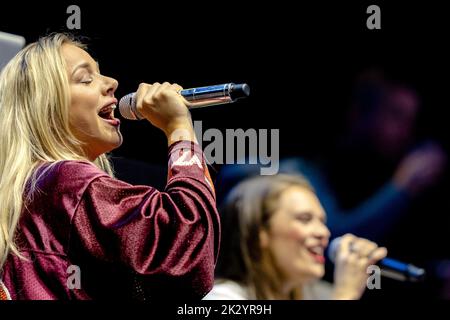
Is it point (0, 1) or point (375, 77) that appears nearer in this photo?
point (375, 77)

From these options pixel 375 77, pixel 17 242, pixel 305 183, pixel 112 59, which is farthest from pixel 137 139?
pixel 17 242

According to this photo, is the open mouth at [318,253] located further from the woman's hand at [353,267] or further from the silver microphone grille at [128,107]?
the silver microphone grille at [128,107]

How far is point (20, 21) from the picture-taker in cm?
194

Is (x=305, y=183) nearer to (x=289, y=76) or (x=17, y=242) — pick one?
(x=289, y=76)

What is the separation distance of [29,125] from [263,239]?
2.10ft

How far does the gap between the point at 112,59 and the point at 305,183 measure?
2.18 ft

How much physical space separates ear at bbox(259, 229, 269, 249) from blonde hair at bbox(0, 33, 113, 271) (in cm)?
54

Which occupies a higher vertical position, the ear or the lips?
the lips

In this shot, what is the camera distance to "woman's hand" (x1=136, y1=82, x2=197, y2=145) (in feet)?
3.77

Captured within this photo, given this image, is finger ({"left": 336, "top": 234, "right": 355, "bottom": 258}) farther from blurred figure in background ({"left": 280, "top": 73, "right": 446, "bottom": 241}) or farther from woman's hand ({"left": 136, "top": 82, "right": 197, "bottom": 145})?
woman's hand ({"left": 136, "top": 82, "right": 197, "bottom": 145})

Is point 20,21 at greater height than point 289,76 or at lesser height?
greater
